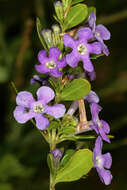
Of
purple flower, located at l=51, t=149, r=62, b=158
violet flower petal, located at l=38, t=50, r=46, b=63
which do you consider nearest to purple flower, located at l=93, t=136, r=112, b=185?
purple flower, located at l=51, t=149, r=62, b=158

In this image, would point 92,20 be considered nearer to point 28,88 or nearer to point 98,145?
point 98,145

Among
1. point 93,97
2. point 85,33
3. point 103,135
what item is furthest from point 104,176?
point 85,33

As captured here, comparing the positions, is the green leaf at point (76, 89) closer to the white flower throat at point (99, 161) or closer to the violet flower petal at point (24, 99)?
the violet flower petal at point (24, 99)

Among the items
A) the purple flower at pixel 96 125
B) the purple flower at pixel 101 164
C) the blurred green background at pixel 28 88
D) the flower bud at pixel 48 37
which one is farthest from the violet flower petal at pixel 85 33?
the blurred green background at pixel 28 88

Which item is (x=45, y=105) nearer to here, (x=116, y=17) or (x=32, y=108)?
(x=32, y=108)

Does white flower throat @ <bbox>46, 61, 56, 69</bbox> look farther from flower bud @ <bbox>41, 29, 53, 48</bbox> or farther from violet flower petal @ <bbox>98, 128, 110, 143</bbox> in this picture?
violet flower petal @ <bbox>98, 128, 110, 143</bbox>

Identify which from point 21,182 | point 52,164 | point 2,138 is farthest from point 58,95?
point 2,138
